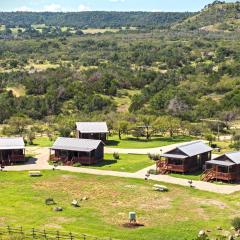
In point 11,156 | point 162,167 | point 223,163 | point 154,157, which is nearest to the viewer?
point 223,163

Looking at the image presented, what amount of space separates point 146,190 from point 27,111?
57.0 metres

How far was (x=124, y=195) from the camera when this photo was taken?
53625 millimetres

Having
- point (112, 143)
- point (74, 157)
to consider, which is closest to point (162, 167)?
point (74, 157)

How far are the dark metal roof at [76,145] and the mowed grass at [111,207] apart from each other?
21.6ft

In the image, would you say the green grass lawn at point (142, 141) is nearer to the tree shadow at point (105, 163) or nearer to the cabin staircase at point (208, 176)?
the tree shadow at point (105, 163)

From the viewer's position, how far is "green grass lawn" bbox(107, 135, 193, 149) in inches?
3108

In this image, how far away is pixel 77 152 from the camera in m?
68.7

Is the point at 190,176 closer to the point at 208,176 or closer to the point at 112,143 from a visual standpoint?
the point at 208,176

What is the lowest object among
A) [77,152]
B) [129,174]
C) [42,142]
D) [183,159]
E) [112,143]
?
[42,142]

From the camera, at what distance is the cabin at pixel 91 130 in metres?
77.8

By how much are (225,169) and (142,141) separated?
930 inches

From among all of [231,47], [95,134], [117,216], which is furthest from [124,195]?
[231,47]

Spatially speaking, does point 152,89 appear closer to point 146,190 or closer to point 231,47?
point 231,47

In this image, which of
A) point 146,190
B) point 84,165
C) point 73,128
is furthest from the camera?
point 73,128
